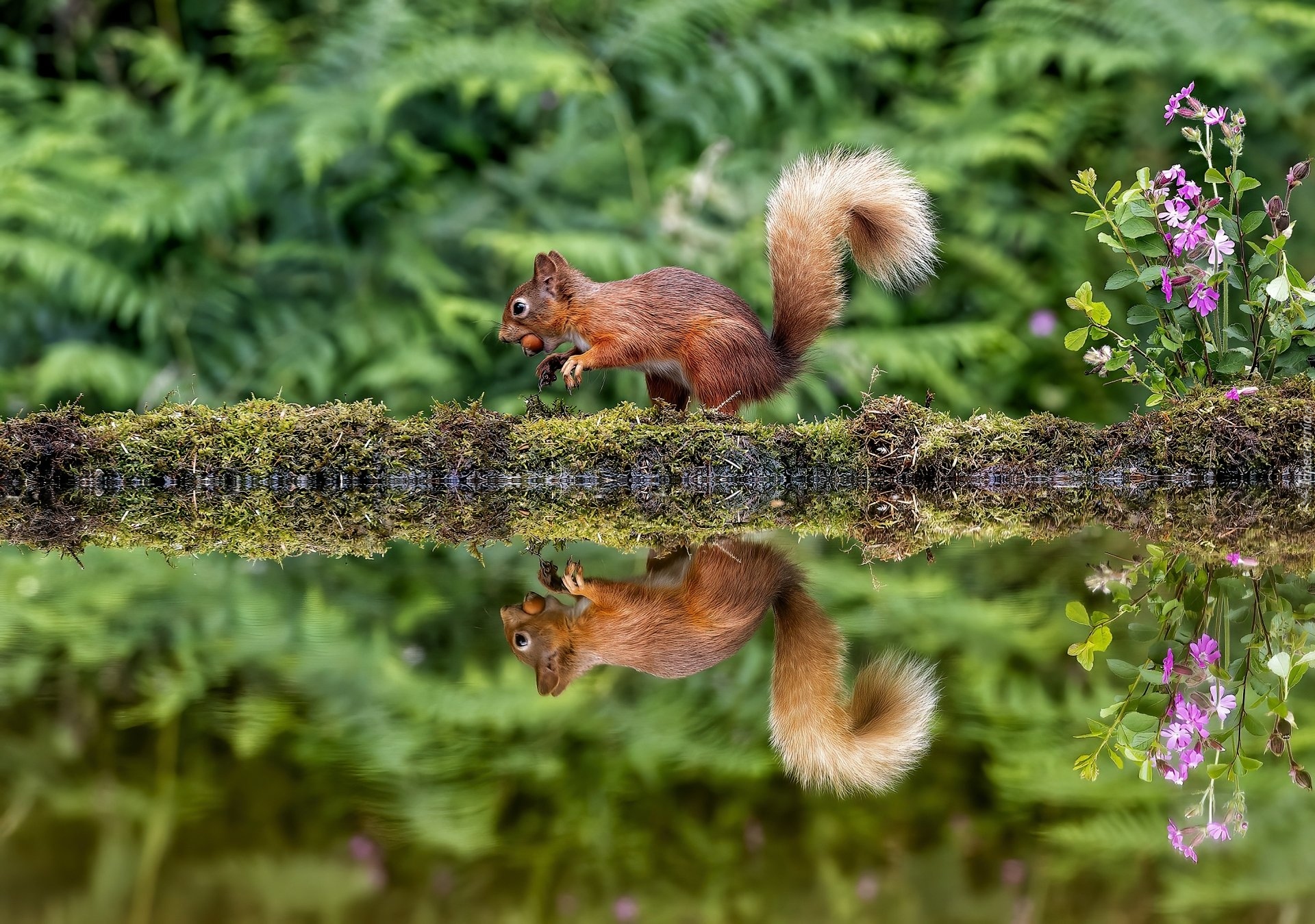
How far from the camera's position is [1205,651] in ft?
6.17

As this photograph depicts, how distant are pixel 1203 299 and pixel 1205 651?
1.94 meters

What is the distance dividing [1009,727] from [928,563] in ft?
3.59

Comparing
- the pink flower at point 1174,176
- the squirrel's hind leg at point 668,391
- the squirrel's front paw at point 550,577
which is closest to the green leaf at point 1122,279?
the pink flower at point 1174,176

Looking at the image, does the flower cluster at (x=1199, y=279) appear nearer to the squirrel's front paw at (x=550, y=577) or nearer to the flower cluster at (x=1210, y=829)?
the squirrel's front paw at (x=550, y=577)

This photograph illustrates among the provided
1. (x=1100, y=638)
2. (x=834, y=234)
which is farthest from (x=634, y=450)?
(x=1100, y=638)

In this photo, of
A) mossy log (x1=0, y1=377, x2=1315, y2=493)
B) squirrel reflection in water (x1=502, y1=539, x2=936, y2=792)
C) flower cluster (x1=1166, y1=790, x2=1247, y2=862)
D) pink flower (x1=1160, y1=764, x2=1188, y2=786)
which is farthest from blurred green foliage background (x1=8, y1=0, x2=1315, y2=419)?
flower cluster (x1=1166, y1=790, x2=1247, y2=862)

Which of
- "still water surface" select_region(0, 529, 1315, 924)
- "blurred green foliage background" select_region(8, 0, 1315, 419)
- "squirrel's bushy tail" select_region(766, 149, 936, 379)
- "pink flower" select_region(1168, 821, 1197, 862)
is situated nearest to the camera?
"still water surface" select_region(0, 529, 1315, 924)

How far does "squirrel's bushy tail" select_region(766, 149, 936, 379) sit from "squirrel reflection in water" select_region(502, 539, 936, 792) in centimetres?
139

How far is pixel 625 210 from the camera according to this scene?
21.4 ft

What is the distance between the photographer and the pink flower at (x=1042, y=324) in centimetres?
644

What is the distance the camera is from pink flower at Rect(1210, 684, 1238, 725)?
1667 mm

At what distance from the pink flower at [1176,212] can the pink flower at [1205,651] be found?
69.2 inches

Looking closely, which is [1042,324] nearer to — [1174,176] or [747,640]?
[1174,176]

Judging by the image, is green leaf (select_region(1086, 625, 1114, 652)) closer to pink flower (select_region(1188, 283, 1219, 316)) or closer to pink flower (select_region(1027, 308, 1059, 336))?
pink flower (select_region(1188, 283, 1219, 316))
